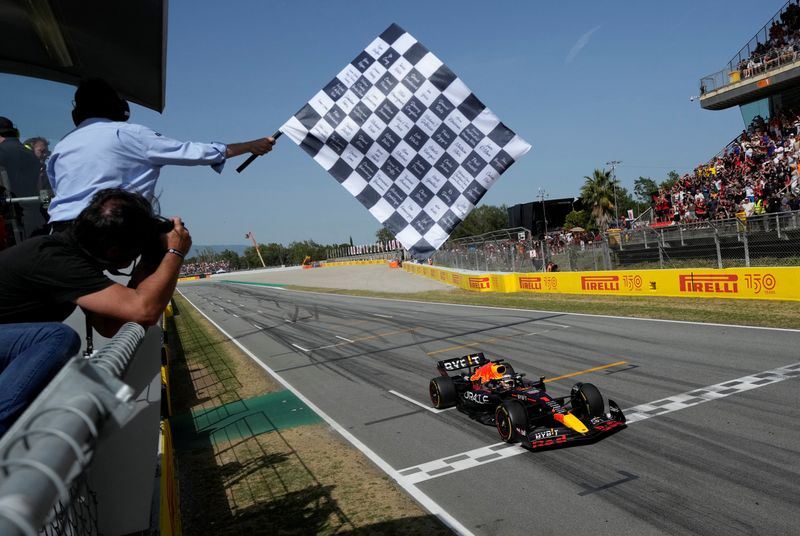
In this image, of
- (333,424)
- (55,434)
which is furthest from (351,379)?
(55,434)

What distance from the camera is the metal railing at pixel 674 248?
16.0 meters

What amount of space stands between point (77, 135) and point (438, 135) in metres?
3.01

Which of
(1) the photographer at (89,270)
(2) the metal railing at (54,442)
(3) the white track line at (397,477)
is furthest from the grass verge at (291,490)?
(2) the metal railing at (54,442)

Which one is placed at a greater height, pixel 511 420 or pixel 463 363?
pixel 463 363

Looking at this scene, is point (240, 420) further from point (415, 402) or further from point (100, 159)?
point (100, 159)

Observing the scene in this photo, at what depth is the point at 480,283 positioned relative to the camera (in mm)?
29641

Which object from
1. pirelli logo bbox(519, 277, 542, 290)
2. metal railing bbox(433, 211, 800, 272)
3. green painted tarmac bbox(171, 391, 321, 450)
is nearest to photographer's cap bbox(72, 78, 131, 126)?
green painted tarmac bbox(171, 391, 321, 450)

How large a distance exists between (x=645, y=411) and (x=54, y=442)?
822 cm

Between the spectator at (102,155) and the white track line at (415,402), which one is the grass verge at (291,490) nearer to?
the white track line at (415,402)

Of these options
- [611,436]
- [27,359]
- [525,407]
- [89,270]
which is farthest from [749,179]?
[27,359]

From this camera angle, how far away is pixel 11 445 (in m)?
1.02

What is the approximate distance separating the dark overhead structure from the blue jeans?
1930 mm

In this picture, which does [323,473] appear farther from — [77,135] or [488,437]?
[77,135]

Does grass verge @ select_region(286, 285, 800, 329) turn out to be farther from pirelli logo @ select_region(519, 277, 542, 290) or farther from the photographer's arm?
the photographer's arm
